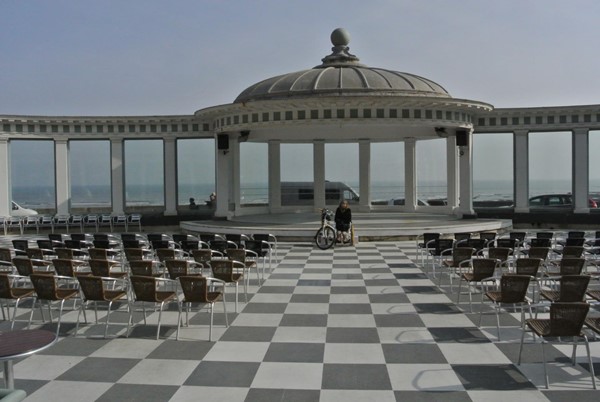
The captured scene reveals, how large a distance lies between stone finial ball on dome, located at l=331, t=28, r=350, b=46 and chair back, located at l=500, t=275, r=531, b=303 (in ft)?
67.3

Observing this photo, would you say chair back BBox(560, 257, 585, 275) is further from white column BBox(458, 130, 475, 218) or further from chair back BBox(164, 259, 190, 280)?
white column BBox(458, 130, 475, 218)

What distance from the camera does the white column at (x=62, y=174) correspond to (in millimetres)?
25156

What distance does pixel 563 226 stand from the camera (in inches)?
918

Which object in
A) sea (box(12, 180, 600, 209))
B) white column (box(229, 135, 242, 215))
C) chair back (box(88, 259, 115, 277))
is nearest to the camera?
chair back (box(88, 259, 115, 277))

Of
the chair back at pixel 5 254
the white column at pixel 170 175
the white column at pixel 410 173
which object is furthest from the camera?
the white column at pixel 410 173

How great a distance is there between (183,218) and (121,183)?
10.2ft

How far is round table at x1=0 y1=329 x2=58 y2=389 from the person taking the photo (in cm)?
434

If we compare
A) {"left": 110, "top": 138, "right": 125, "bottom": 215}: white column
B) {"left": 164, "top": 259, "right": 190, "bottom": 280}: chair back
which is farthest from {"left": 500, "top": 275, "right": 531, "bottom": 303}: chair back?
{"left": 110, "top": 138, "right": 125, "bottom": 215}: white column

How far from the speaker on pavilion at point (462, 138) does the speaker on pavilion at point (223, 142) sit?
8947 mm

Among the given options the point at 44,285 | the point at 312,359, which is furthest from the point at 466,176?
the point at 44,285

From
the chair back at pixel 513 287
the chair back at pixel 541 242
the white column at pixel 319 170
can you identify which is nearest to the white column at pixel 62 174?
the white column at pixel 319 170

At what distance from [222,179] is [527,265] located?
16118 mm

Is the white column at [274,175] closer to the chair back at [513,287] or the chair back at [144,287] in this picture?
the chair back at [144,287]

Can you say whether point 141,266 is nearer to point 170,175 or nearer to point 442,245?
point 442,245
